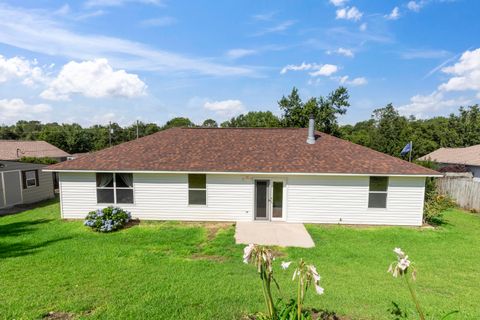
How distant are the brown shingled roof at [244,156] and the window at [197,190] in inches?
24.8

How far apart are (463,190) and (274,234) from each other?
13.1 meters

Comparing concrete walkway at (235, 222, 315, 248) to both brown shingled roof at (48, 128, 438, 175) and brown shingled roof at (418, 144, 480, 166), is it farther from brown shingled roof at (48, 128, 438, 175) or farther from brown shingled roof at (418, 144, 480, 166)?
brown shingled roof at (418, 144, 480, 166)

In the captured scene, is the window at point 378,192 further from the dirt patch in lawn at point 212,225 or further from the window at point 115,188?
the window at point 115,188

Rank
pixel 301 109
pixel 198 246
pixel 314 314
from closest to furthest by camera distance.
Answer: pixel 314 314
pixel 198 246
pixel 301 109

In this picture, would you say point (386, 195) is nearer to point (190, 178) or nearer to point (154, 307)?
point (190, 178)

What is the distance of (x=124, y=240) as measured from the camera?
9391 millimetres

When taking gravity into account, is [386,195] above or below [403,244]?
above

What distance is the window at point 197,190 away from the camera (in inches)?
472

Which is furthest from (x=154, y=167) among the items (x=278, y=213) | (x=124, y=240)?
(x=278, y=213)

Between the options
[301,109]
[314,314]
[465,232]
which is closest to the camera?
[314,314]

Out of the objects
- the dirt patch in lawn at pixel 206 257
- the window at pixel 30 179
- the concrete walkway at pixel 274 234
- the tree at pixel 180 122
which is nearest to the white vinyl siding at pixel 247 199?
the concrete walkway at pixel 274 234

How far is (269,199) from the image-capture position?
39.1 feet

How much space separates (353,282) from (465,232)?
26.0 ft

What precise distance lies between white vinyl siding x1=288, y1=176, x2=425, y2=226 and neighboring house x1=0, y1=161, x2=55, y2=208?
15.4m
